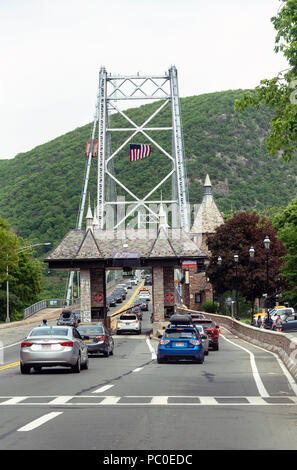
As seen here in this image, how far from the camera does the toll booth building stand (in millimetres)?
69438

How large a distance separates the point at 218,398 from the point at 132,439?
19.3 ft

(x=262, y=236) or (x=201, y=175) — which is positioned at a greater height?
(x=201, y=175)

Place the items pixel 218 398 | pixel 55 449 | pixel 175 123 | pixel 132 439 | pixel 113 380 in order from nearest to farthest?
pixel 55 449 < pixel 132 439 < pixel 218 398 < pixel 113 380 < pixel 175 123

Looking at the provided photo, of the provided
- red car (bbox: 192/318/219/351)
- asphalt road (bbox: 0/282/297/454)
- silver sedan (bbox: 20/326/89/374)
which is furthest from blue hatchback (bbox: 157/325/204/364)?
red car (bbox: 192/318/219/351)

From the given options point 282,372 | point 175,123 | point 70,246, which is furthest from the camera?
point 175,123

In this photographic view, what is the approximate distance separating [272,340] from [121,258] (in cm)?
3368

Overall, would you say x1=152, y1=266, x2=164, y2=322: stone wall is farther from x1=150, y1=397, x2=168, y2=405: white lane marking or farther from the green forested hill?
the green forested hill

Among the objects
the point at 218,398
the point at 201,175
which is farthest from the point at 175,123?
the point at 218,398

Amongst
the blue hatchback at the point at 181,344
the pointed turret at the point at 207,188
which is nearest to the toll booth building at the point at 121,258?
the blue hatchback at the point at 181,344

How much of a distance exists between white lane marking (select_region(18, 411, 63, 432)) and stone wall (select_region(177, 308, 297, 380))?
9.82 meters

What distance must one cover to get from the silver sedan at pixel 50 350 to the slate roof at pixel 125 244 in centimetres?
4532

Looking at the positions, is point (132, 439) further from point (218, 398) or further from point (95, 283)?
point (95, 283)

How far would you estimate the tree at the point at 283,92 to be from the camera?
2022 cm

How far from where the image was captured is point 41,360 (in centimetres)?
2266
